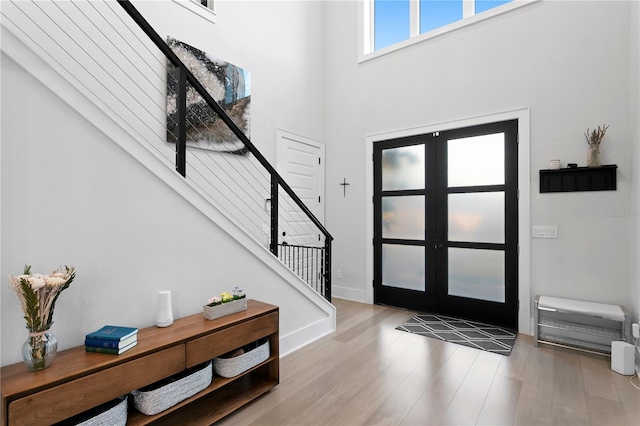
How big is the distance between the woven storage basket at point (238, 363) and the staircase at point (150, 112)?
23.2 inches

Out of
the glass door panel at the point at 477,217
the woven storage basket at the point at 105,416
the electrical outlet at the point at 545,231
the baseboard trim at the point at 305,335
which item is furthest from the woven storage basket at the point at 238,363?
the electrical outlet at the point at 545,231

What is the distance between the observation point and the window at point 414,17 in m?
3.95

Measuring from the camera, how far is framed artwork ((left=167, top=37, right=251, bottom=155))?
3223 mm

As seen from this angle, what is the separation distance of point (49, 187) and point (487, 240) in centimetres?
404

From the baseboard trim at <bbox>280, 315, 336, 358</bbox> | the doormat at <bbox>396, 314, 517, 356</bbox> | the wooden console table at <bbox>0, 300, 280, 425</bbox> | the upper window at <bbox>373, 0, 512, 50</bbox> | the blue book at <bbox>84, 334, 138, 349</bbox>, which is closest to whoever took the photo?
the wooden console table at <bbox>0, 300, 280, 425</bbox>

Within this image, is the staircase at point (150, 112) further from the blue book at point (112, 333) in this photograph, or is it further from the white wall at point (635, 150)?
the white wall at point (635, 150)

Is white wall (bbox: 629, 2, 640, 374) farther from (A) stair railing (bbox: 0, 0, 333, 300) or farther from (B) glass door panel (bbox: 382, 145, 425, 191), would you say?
(A) stair railing (bbox: 0, 0, 333, 300)

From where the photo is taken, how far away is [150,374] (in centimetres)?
169

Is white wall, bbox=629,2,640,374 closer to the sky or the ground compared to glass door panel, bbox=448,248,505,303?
closer to the sky

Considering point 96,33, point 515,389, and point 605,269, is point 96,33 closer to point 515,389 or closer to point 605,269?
point 515,389

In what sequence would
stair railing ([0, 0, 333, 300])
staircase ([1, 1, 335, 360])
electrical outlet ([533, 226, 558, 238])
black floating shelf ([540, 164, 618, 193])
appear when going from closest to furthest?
1. staircase ([1, 1, 335, 360])
2. stair railing ([0, 0, 333, 300])
3. black floating shelf ([540, 164, 618, 193])
4. electrical outlet ([533, 226, 558, 238])

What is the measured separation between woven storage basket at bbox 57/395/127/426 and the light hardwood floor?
63 centimetres

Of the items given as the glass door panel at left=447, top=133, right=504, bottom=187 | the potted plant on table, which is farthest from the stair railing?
the glass door panel at left=447, top=133, right=504, bottom=187

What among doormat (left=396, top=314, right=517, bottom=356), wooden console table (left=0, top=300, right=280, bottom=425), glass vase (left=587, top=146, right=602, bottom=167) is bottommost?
doormat (left=396, top=314, right=517, bottom=356)
